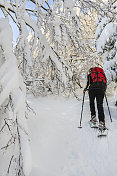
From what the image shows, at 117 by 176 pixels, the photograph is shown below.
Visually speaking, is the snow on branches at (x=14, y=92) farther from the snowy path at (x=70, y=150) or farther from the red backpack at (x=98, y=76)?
the red backpack at (x=98, y=76)

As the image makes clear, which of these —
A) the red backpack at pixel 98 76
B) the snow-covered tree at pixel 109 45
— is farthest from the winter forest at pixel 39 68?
the snow-covered tree at pixel 109 45

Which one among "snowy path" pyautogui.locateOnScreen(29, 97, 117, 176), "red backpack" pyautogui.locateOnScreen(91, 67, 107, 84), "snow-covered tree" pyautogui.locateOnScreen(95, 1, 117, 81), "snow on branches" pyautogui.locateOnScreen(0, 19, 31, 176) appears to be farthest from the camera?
"snow-covered tree" pyautogui.locateOnScreen(95, 1, 117, 81)

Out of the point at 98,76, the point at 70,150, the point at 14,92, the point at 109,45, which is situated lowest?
the point at 70,150

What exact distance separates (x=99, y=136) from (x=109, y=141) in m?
0.31

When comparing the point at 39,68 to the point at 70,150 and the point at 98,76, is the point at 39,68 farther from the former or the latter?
the point at 98,76

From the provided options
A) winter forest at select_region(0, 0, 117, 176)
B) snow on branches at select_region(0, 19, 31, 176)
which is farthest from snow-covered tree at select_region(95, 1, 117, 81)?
snow on branches at select_region(0, 19, 31, 176)

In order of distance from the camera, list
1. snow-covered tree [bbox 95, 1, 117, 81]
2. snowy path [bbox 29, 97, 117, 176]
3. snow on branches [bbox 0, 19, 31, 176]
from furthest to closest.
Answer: snow-covered tree [bbox 95, 1, 117, 81]
snowy path [bbox 29, 97, 117, 176]
snow on branches [bbox 0, 19, 31, 176]

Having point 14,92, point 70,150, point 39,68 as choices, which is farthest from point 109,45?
point 14,92

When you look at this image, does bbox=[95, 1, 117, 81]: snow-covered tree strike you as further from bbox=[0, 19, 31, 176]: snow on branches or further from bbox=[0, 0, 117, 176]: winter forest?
bbox=[0, 19, 31, 176]: snow on branches

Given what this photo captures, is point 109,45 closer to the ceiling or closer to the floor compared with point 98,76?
closer to the ceiling

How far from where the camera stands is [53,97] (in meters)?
10.6

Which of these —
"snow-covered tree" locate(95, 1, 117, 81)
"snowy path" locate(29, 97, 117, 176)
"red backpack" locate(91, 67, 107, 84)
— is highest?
"snow-covered tree" locate(95, 1, 117, 81)

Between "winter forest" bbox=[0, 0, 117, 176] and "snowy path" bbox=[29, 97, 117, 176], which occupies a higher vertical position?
"winter forest" bbox=[0, 0, 117, 176]

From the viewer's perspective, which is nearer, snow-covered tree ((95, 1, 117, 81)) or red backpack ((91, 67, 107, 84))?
red backpack ((91, 67, 107, 84))
